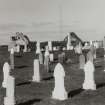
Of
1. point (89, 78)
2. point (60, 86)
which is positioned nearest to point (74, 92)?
point (60, 86)

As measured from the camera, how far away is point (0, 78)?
17.0 meters

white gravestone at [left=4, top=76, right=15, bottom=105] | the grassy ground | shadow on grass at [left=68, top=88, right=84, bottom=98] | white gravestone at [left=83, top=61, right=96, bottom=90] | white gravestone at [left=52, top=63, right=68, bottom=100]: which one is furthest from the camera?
white gravestone at [left=83, top=61, right=96, bottom=90]

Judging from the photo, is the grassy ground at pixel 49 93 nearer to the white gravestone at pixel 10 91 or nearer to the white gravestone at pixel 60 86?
the white gravestone at pixel 60 86

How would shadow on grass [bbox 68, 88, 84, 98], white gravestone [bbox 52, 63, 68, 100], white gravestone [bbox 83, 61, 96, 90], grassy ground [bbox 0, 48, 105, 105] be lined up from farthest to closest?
1. white gravestone [bbox 83, 61, 96, 90]
2. shadow on grass [bbox 68, 88, 84, 98]
3. white gravestone [bbox 52, 63, 68, 100]
4. grassy ground [bbox 0, 48, 105, 105]

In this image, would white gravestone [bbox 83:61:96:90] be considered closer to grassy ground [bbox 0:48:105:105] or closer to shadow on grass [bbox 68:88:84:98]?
grassy ground [bbox 0:48:105:105]

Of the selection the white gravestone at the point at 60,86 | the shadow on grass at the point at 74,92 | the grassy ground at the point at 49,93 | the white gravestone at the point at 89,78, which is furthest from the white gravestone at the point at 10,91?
the white gravestone at the point at 89,78

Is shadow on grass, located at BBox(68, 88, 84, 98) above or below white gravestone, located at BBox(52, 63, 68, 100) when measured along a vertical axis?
below

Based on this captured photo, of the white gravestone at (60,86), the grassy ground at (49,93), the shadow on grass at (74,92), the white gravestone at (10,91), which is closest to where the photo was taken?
the white gravestone at (10,91)

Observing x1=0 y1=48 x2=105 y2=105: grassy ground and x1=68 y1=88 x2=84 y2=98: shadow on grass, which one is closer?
x1=0 y1=48 x2=105 y2=105: grassy ground

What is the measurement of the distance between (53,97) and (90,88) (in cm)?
243

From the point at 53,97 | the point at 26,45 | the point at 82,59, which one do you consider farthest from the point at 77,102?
the point at 26,45

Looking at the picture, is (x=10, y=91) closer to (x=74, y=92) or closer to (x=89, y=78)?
(x=74, y=92)

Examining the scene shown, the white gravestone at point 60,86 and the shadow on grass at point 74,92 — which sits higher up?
the white gravestone at point 60,86

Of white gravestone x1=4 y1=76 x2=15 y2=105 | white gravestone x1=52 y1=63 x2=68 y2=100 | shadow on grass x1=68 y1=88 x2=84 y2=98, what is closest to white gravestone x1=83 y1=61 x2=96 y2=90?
shadow on grass x1=68 y1=88 x2=84 y2=98
